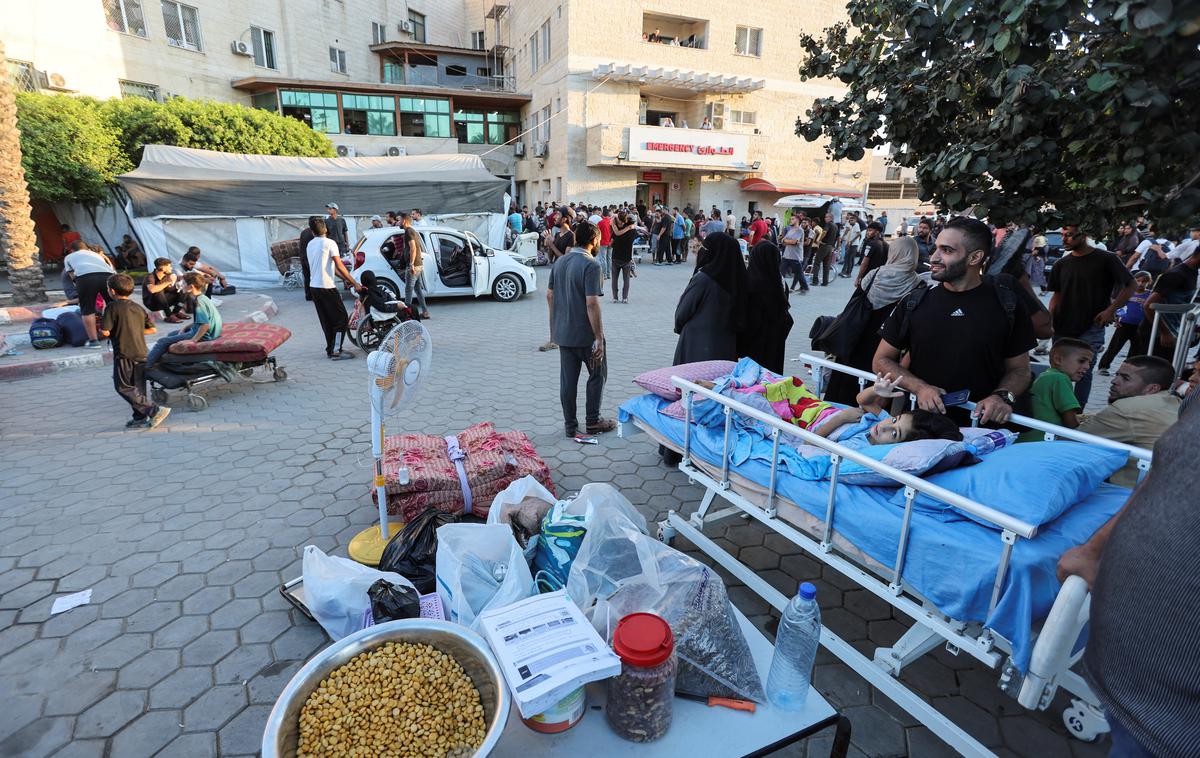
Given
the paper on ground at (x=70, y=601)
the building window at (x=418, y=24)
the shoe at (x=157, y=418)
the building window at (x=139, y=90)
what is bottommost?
the paper on ground at (x=70, y=601)

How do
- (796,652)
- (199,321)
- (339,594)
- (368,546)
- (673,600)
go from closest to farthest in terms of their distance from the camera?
(796,652) < (673,600) < (339,594) < (368,546) < (199,321)

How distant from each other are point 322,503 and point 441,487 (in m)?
1.07

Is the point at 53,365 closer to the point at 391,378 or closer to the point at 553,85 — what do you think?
the point at 391,378

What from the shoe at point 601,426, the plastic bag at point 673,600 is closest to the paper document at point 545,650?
the plastic bag at point 673,600

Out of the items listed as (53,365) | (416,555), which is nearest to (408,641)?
(416,555)

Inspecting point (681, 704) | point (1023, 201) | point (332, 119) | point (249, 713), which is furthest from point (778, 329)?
point (332, 119)

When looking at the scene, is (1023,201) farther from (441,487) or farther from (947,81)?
(441,487)

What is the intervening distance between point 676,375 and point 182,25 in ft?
99.8

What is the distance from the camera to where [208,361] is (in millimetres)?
6371

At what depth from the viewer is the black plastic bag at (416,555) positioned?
3137 millimetres

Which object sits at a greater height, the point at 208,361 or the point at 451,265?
the point at 451,265

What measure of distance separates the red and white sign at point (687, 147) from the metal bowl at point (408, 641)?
26.0 meters

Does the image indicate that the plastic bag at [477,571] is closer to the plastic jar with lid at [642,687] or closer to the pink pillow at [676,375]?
the plastic jar with lid at [642,687]

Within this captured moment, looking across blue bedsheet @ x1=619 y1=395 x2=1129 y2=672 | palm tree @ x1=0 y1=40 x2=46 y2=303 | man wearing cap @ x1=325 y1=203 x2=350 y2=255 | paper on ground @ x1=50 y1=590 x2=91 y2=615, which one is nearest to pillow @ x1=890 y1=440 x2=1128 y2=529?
blue bedsheet @ x1=619 y1=395 x2=1129 y2=672
